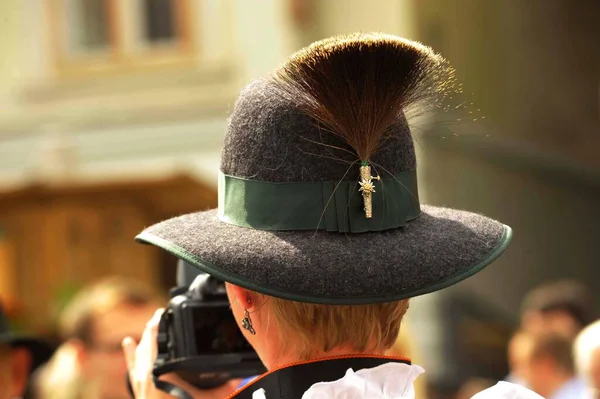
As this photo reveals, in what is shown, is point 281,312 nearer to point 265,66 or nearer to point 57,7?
point 265,66

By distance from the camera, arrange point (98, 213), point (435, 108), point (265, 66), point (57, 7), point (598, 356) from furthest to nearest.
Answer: point (57, 7) < point (265, 66) < point (98, 213) < point (598, 356) < point (435, 108)

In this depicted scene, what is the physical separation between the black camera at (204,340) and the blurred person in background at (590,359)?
62.7 inches

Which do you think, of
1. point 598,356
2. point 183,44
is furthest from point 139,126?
point 598,356

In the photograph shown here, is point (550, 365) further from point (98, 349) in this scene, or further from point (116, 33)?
point (116, 33)

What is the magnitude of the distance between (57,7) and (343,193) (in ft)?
29.2

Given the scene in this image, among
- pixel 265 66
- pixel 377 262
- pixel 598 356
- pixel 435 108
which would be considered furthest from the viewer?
pixel 265 66

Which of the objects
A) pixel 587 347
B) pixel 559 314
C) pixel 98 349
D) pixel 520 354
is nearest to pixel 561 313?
pixel 559 314

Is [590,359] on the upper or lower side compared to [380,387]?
lower

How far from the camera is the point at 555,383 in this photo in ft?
15.5

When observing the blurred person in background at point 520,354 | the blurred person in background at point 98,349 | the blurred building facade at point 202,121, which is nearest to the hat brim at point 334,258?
the blurred person in background at point 98,349

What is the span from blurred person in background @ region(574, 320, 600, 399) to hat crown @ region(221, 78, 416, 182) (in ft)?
6.14

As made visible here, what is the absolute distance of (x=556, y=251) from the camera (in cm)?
890

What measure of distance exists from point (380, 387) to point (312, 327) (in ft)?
0.42

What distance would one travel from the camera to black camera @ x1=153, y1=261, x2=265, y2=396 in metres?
2.07
